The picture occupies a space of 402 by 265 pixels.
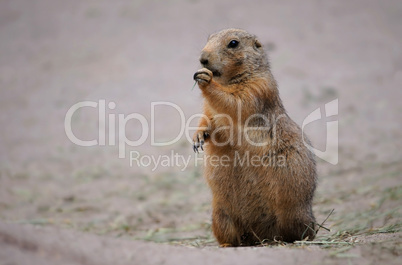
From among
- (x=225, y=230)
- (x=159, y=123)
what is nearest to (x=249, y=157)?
(x=225, y=230)

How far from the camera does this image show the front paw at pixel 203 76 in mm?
4680

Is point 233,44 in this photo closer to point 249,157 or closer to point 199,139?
point 199,139

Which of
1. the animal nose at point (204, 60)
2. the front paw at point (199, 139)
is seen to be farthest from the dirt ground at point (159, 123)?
the animal nose at point (204, 60)

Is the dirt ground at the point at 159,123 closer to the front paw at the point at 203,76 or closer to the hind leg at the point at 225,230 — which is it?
the hind leg at the point at 225,230

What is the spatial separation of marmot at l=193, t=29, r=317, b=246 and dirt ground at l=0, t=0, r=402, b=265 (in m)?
0.32

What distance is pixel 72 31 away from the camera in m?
14.0

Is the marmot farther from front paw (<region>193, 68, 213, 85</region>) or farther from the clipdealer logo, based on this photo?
the clipdealer logo

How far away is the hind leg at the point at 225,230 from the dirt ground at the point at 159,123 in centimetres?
21

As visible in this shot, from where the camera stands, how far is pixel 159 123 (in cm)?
1023

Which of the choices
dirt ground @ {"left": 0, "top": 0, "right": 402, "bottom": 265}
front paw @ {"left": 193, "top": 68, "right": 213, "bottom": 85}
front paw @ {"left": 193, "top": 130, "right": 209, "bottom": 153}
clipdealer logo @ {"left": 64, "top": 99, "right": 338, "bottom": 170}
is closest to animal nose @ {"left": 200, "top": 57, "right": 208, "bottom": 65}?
front paw @ {"left": 193, "top": 68, "right": 213, "bottom": 85}

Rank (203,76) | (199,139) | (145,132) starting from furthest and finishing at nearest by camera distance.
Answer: (145,132)
(199,139)
(203,76)

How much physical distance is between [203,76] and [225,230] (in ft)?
4.78

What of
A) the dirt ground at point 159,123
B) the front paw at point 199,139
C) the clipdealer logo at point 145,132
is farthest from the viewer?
the clipdealer logo at point 145,132

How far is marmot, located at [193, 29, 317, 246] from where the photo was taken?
4.76 metres
